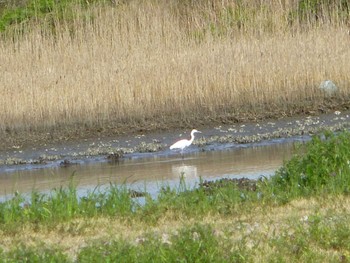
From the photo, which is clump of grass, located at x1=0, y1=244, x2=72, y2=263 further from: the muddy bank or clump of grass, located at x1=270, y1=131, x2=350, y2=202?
the muddy bank

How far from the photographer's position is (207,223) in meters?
7.43

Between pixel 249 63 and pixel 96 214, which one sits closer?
pixel 96 214

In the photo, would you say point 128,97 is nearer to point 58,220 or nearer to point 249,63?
point 249,63

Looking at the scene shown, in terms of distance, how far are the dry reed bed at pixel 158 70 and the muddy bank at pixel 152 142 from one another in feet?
1.53

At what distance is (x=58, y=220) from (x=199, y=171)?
4762 millimetres

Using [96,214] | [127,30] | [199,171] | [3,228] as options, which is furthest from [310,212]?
[127,30]

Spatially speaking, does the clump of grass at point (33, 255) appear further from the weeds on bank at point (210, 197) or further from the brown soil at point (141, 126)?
the brown soil at point (141, 126)

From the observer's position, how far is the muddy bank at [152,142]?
47.6ft

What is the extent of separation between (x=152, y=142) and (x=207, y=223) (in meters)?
7.87

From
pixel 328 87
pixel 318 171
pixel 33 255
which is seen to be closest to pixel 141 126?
pixel 328 87

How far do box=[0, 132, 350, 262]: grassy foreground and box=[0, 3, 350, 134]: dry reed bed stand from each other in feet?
22.2

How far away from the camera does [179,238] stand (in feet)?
21.9

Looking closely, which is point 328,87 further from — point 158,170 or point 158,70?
point 158,170

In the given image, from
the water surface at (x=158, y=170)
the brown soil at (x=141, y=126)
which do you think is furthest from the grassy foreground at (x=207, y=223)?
the brown soil at (x=141, y=126)
